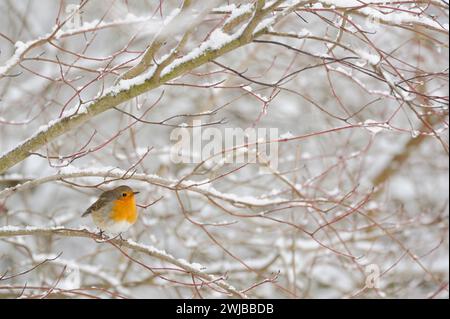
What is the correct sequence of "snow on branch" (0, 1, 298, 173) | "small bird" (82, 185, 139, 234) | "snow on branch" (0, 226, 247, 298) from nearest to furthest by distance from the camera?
"snow on branch" (0, 1, 298, 173) → "snow on branch" (0, 226, 247, 298) → "small bird" (82, 185, 139, 234)

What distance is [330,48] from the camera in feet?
14.8

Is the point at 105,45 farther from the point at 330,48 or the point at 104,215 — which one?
the point at 330,48

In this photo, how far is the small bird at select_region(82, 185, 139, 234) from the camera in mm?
5176

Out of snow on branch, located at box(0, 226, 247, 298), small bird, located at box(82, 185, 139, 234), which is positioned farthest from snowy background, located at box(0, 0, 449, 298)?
small bird, located at box(82, 185, 139, 234)

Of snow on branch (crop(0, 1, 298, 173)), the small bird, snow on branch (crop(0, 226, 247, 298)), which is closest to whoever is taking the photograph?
snow on branch (crop(0, 1, 298, 173))

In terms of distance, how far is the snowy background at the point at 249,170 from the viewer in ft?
15.3

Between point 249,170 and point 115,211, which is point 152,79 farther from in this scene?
point 249,170

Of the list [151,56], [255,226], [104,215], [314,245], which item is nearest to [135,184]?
[255,226]

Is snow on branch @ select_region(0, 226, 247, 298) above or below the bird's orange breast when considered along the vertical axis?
below

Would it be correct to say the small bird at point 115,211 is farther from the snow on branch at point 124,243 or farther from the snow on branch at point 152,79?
the snow on branch at point 152,79

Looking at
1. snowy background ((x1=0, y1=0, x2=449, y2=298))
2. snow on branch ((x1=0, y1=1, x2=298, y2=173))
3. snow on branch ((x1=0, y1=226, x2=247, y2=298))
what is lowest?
snow on branch ((x1=0, y1=226, x2=247, y2=298))

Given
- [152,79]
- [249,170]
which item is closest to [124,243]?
[152,79]

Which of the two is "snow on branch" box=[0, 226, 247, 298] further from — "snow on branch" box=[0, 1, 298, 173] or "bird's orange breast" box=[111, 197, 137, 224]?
"bird's orange breast" box=[111, 197, 137, 224]

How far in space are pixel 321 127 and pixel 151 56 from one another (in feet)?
24.3
